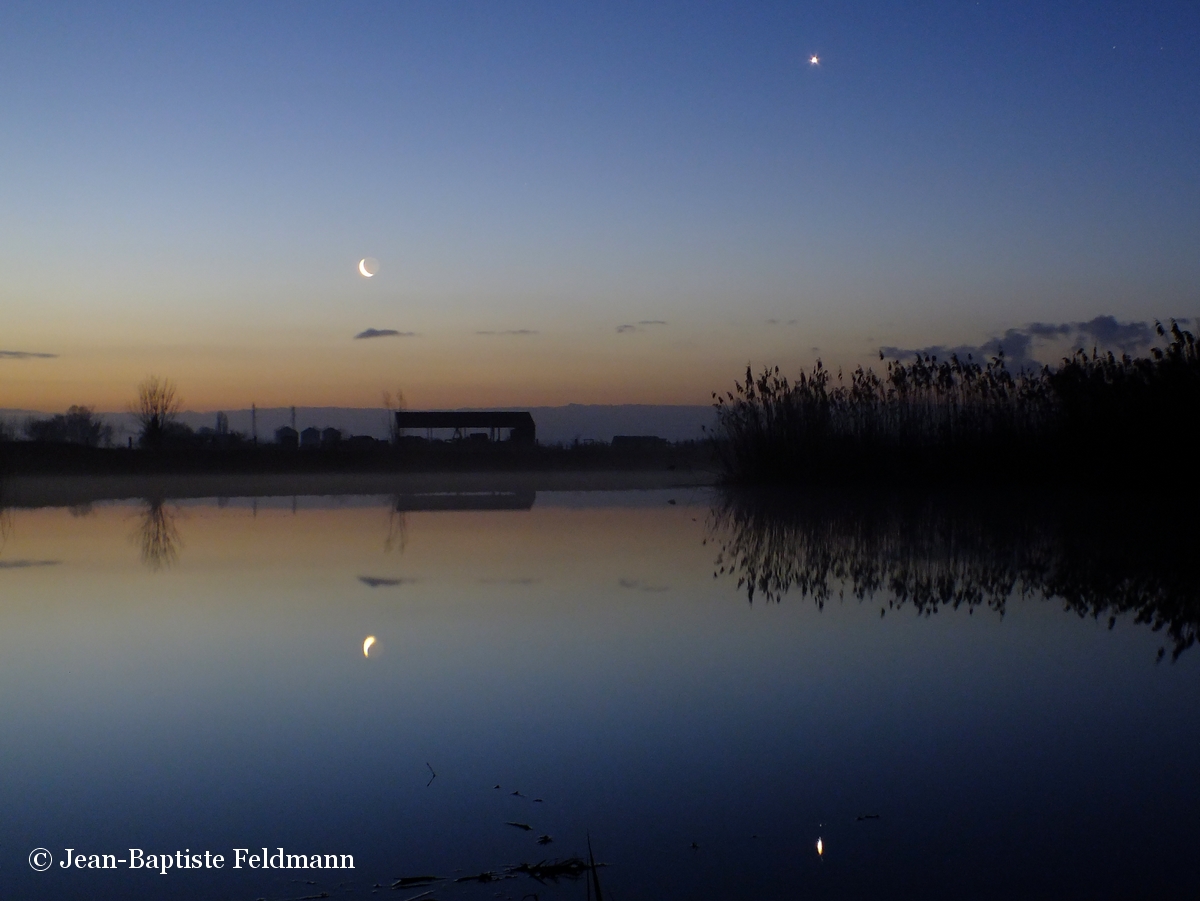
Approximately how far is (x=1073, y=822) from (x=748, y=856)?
0.55m

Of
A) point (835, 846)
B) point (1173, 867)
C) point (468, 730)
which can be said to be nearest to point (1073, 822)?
point (1173, 867)

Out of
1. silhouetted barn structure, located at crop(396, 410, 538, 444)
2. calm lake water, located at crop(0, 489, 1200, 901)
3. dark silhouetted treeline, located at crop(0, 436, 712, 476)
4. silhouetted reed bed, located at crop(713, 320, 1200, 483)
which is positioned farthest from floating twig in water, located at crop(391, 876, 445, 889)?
silhouetted barn structure, located at crop(396, 410, 538, 444)

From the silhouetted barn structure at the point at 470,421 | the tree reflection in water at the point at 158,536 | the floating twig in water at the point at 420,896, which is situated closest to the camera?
the floating twig in water at the point at 420,896

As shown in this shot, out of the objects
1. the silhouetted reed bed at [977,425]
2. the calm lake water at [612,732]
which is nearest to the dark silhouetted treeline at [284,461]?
the silhouetted reed bed at [977,425]

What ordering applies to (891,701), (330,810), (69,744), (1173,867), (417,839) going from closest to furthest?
(1173,867) < (417,839) < (330,810) < (69,744) < (891,701)

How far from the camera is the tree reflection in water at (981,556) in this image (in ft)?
11.4

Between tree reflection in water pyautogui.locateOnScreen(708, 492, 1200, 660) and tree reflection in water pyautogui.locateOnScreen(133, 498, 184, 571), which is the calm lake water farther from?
tree reflection in water pyautogui.locateOnScreen(133, 498, 184, 571)

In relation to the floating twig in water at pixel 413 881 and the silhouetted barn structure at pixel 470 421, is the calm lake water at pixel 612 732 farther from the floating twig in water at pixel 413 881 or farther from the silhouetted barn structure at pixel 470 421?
the silhouetted barn structure at pixel 470 421

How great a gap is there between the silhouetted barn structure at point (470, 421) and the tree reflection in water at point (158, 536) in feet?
82.9

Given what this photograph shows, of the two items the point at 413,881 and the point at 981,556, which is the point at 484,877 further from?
the point at 981,556

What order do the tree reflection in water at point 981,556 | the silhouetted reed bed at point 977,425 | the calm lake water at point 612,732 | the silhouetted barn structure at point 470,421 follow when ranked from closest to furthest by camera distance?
the calm lake water at point 612,732
the tree reflection in water at point 981,556
the silhouetted reed bed at point 977,425
the silhouetted barn structure at point 470,421

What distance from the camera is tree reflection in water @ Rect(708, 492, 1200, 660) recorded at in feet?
11.4

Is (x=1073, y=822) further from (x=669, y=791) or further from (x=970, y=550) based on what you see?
(x=970, y=550)

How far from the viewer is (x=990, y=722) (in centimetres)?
209
